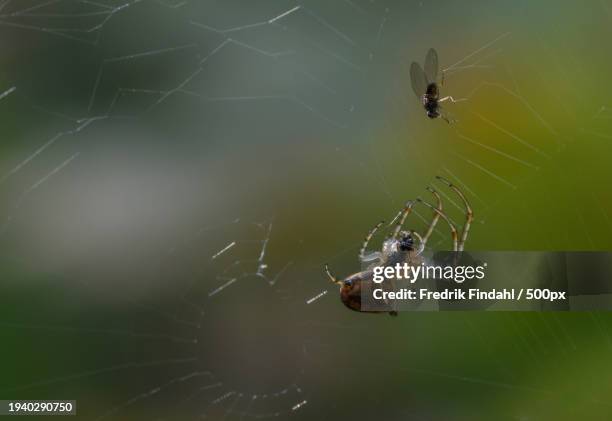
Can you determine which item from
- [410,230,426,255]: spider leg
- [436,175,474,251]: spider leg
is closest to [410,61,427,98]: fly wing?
[436,175,474,251]: spider leg

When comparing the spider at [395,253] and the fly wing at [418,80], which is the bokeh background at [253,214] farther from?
the fly wing at [418,80]

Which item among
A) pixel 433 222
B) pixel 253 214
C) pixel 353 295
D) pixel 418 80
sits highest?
pixel 418 80

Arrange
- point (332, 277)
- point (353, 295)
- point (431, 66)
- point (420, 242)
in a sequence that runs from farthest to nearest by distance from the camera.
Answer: point (431, 66), point (332, 277), point (420, 242), point (353, 295)

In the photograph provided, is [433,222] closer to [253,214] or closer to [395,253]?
[395,253]

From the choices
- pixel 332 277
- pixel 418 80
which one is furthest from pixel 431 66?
pixel 332 277

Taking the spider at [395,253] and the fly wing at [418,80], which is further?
the fly wing at [418,80]

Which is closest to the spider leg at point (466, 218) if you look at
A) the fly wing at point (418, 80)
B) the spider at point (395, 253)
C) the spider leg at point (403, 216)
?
the spider at point (395, 253)

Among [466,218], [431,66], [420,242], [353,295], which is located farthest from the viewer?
[466,218]

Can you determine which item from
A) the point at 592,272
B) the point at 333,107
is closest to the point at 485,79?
the point at 333,107
